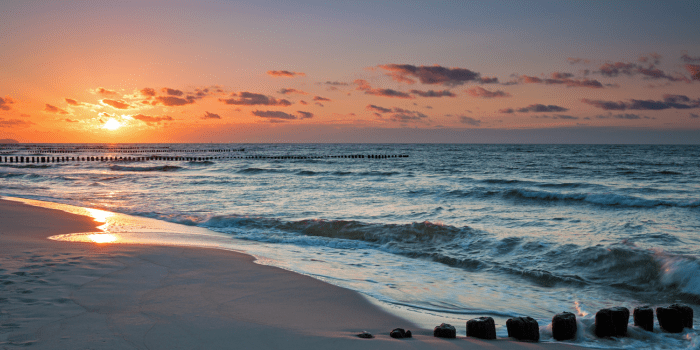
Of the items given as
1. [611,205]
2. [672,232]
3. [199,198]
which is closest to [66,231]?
[199,198]

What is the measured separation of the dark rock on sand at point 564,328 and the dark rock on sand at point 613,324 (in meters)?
A: 0.29

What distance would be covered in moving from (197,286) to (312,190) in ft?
50.9

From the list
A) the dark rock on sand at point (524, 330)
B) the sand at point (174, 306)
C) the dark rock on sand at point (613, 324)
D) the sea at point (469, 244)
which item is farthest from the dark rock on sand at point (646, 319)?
the dark rock on sand at point (524, 330)

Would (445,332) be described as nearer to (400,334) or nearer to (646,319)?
(400,334)

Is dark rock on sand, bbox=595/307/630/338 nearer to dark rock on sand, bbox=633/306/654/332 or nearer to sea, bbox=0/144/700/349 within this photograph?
sea, bbox=0/144/700/349

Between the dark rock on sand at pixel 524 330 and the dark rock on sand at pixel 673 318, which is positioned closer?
the dark rock on sand at pixel 524 330

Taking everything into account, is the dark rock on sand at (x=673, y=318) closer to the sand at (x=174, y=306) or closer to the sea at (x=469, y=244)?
the sea at (x=469, y=244)

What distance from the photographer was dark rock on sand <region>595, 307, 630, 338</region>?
4.16 m

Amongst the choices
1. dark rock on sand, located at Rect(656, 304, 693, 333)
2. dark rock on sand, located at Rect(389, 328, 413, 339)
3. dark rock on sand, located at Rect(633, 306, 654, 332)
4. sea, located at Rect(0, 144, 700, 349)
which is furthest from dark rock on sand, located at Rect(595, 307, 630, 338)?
dark rock on sand, located at Rect(389, 328, 413, 339)

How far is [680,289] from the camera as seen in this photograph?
634 cm

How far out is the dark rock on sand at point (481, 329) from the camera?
13.0ft

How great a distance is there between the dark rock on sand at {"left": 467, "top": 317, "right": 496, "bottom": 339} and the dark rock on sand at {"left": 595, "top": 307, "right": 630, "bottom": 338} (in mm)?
1095

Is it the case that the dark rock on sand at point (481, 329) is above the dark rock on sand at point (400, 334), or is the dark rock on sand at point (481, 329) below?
above

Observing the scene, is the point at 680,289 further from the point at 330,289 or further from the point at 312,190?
the point at 312,190
